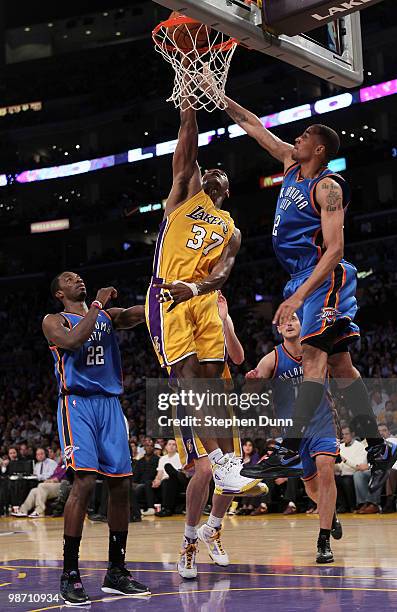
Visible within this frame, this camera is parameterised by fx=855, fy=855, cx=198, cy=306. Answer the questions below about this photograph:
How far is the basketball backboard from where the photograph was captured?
16.4ft

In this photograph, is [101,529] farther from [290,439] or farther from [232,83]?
[232,83]

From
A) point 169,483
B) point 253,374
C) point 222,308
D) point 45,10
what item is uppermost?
point 45,10

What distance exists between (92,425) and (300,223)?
77.8 inches

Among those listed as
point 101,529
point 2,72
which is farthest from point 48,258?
point 101,529

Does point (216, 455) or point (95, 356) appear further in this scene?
point (95, 356)

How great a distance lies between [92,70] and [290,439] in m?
31.9

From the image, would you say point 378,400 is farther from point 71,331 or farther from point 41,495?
point 71,331

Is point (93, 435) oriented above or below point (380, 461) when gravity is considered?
above

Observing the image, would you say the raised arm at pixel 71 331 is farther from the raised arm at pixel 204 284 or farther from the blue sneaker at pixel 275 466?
the blue sneaker at pixel 275 466

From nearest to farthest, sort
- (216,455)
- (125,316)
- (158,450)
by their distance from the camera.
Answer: (216,455) < (125,316) < (158,450)

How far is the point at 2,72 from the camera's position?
115ft

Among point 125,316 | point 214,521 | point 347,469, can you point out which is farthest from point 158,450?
point 125,316

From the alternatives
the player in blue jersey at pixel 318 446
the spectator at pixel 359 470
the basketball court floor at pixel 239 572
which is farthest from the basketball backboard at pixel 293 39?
the spectator at pixel 359 470

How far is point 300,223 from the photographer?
5.52m
